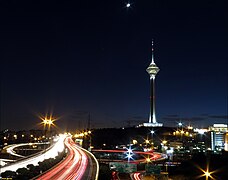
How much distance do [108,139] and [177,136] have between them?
42770 millimetres

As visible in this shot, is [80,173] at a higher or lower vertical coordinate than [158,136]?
lower

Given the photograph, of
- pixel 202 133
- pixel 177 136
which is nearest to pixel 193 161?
pixel 202 133

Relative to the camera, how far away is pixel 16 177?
36938mm

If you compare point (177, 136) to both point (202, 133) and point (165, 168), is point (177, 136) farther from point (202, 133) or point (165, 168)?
point (165, 168)

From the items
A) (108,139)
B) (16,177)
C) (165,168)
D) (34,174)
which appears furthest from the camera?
(108,139)

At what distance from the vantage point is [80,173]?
43.7 metres

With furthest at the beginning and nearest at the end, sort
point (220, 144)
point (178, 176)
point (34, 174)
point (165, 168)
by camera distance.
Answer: point (220, 144), point (165, 168), point (178, 176), point (34, 174)

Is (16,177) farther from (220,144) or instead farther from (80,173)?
(220,144)

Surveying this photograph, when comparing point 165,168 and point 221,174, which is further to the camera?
point 165,168

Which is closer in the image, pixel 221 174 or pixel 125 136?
pixel 221 174

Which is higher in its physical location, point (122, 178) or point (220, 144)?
point (220, 144)

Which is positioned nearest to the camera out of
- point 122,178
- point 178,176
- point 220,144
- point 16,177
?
point 16,177

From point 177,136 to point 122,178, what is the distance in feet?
421

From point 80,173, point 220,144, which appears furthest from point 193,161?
point 220,144
